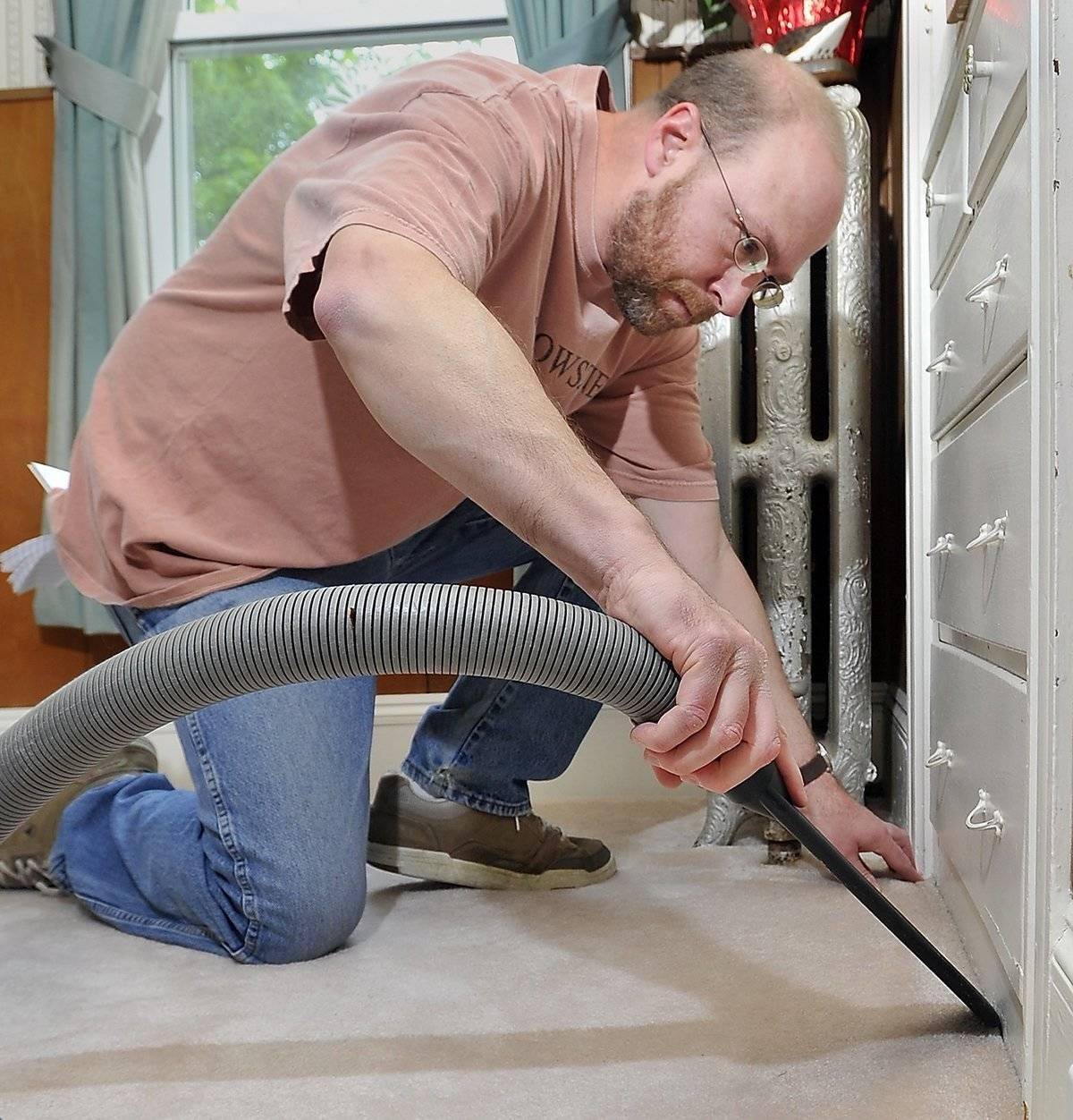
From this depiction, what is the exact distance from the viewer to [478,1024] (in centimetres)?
103

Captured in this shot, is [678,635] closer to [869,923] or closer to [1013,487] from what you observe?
[1013,487]

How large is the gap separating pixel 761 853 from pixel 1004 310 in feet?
3.06

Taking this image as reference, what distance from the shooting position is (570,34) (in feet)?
6.41

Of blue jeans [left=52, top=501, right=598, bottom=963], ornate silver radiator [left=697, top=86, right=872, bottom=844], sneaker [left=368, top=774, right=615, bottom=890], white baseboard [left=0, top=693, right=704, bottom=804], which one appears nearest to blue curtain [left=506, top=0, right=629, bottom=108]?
ornate silver radiator [left=697, top=86, right=872, bottom=844]

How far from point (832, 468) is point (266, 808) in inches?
39.4

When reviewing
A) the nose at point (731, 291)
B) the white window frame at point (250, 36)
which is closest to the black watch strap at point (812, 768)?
the nose at point (731, 291)

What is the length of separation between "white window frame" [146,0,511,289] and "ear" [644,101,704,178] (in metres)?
1.11

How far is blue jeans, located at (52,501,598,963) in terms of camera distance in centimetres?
123

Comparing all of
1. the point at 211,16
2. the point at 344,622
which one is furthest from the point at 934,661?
the point at 211,16

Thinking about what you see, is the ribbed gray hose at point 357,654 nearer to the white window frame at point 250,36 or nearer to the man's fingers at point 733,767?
the man's fingers at point 733,767

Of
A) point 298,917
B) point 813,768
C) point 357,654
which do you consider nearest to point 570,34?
point 813,768

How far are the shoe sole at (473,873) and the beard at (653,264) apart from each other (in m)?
0.72

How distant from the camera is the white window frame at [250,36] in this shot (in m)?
2.18

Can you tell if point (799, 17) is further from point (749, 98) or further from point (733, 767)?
point (733, 767)
